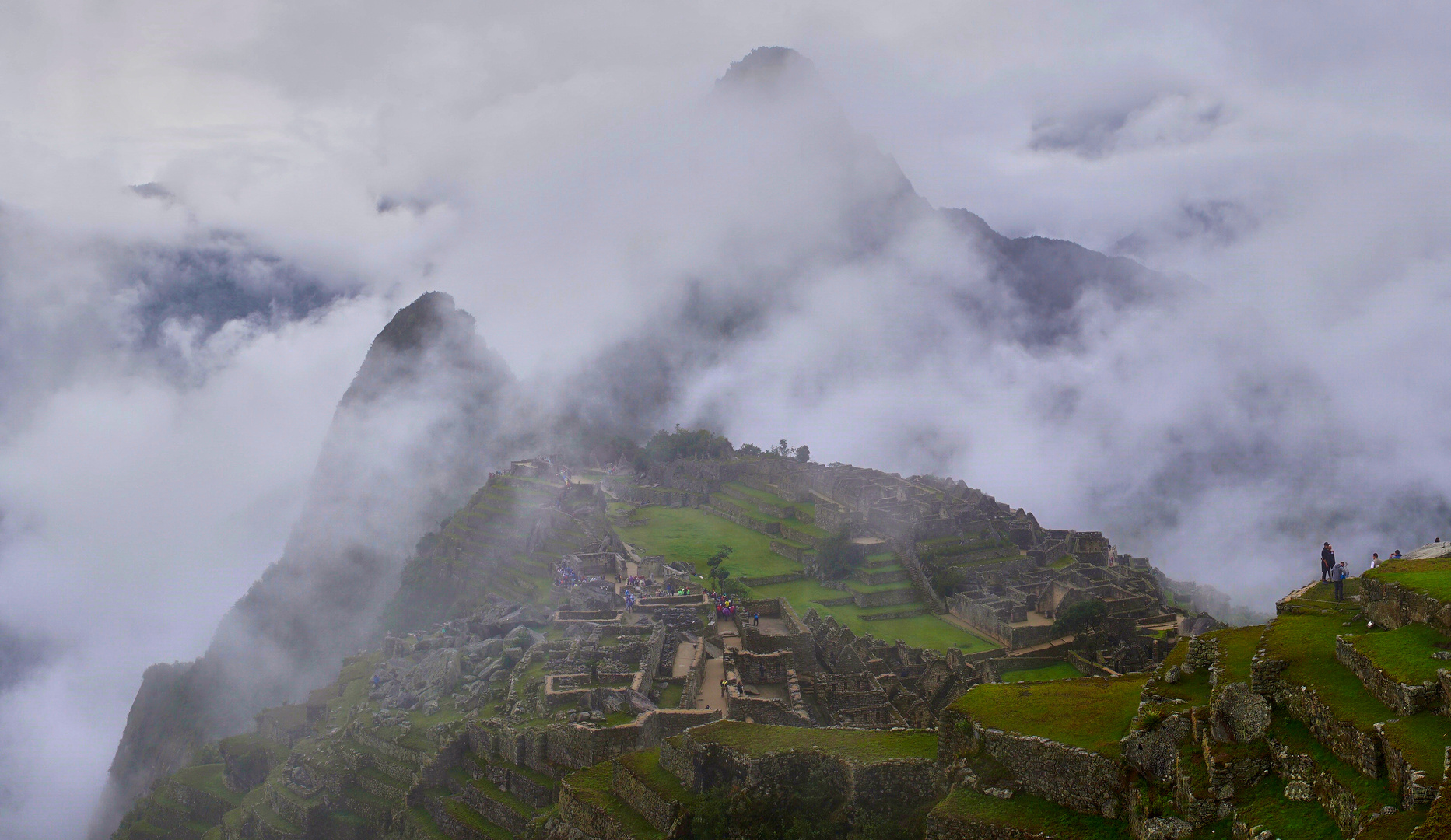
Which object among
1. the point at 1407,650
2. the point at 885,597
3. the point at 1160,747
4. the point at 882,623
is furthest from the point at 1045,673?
the point at 1407,650

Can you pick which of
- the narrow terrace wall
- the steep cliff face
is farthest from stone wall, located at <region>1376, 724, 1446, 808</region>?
the steep cliff face

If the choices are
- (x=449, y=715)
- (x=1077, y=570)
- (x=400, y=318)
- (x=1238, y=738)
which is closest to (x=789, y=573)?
(x=1077, y=570)

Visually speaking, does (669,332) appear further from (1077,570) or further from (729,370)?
(1077,570)

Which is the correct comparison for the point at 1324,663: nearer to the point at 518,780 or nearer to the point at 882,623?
the point at 518,780

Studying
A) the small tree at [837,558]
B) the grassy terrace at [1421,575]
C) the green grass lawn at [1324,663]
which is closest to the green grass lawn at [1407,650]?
the green grass lawn at [1324,663]

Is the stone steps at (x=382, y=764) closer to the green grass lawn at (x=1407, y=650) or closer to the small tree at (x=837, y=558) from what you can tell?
the green grass lawn at (x=1407, y=650)

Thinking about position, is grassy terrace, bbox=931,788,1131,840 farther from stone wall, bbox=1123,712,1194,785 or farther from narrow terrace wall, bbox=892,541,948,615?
narrow terrace wall, bbox=892,541,948,615
